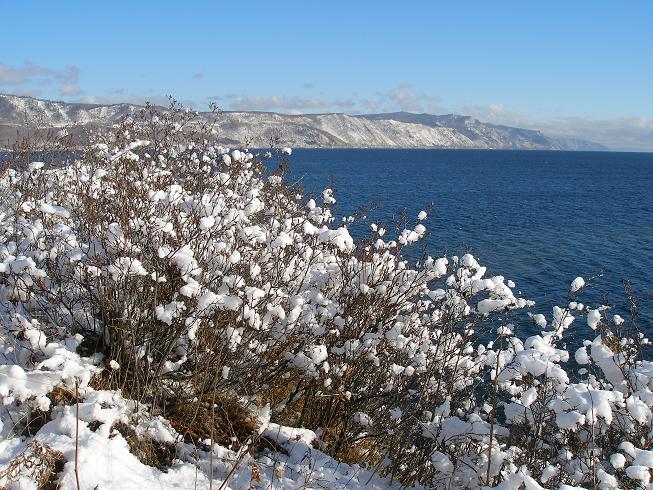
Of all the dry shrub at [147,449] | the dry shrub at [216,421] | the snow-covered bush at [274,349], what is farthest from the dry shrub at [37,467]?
the dry shrub at [216,421]

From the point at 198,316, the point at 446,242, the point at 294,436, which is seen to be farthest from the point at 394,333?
the point at 446,242

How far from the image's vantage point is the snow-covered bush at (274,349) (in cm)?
587

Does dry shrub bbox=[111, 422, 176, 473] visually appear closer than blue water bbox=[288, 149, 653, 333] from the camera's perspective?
Yes

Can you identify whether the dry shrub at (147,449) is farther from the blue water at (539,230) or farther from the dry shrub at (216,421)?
the blue water at (539,230)

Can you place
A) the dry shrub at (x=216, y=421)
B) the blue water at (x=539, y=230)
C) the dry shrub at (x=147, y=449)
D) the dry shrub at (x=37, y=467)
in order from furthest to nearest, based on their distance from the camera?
the blue water at (x=539, y=230), the dry shrub at (x=216, y=421), the dry shrub at (x=147, y=449), the dry shrub at (x=37, y=467)

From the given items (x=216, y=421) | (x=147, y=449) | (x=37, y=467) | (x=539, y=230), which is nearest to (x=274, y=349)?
(x=216, y=421)

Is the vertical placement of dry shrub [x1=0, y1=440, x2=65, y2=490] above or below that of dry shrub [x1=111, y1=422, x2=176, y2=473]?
above

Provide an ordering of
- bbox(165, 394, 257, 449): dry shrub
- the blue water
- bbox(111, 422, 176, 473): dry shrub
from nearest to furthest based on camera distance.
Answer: bbox(111, 422, 176, 473): dry shrub
bbox(165, 394, 257, 449): dry shrub
the blue water

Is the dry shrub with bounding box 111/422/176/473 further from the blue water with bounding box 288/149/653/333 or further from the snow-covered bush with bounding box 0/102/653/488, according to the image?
the blue water with bounding box 288/149/653/333

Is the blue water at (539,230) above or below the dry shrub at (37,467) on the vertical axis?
below

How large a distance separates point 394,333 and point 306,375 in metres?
1.54

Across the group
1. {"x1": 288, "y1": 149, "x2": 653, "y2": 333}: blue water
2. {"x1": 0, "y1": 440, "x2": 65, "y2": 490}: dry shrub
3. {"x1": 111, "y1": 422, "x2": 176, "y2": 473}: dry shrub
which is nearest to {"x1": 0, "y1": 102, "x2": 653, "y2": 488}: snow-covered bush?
{"x1": 111, "y1": 422, "x2": 176, "y2": 473}: dry shrub

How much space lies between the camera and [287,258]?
866 cm

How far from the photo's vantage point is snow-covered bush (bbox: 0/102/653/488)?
5.87m
